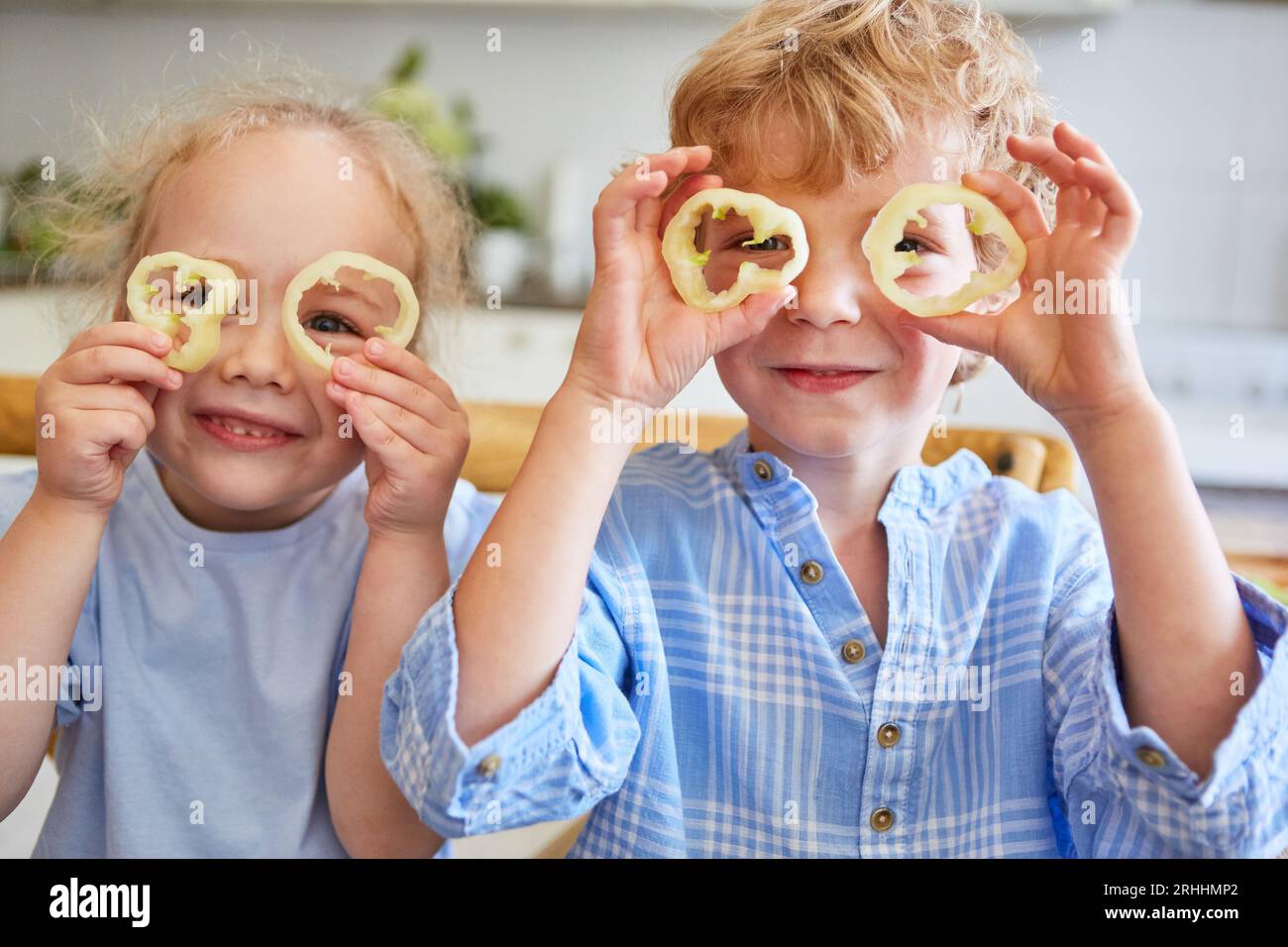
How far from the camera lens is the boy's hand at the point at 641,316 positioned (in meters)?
0.85

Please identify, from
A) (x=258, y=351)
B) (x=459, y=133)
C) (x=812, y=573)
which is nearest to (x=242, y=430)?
(x=258, y=351)

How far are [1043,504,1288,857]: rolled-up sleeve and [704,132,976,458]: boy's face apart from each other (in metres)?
0.23

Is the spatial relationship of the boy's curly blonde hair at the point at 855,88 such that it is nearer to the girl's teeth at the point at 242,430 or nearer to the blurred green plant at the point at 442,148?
the girl's teeth at the point at 242,430

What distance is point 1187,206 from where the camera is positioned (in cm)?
313

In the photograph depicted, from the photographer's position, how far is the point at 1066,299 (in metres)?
0.81

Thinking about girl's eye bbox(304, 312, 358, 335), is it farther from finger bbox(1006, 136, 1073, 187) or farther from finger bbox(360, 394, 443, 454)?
finger bbox(1006, 136, 1073, 187)

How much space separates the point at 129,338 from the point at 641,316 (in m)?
0.41

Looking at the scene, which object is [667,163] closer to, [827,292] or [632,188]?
[632,188]

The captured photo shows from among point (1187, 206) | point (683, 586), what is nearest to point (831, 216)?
point (683, 586)

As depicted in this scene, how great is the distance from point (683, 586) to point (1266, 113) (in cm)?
281

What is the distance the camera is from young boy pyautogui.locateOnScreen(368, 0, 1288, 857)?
2.57 feet

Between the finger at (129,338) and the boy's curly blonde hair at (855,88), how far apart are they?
0.47m

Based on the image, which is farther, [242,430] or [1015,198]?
[242,430]

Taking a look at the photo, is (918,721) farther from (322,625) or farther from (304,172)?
(304,172)
